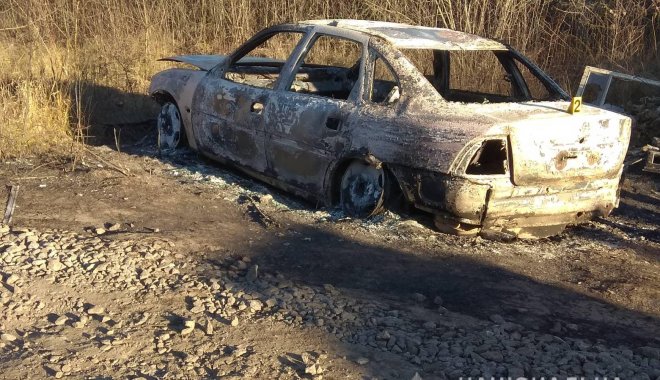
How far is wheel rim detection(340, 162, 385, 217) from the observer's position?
5859mm

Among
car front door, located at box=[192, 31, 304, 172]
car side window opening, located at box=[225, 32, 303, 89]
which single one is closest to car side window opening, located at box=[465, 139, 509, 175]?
car front door, located at box=[192, 31, 304, 172]

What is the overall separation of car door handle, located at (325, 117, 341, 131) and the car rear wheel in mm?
2277

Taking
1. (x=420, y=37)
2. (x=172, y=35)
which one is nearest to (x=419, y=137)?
(x=420, y=37)

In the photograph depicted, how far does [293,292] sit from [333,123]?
1742mm

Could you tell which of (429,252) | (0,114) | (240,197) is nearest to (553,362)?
(429,252)

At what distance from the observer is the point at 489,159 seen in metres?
5.41

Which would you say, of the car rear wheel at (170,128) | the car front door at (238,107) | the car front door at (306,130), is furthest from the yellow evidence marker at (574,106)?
the car rear wheel at (170,128)

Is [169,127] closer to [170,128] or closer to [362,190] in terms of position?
[170,128]

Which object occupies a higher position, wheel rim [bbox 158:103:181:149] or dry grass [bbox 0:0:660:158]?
dry grass [bbox 0:0:660:158]

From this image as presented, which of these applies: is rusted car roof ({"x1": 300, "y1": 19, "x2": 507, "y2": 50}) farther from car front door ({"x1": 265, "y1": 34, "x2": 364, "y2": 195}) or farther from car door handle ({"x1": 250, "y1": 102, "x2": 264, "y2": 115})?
car door handle ({"x1": 250, "y1": 102, "x2": 264, "y2": 115})

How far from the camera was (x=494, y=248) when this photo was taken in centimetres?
567

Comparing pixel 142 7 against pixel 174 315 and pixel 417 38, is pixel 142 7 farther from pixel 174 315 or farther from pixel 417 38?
pixel 174 315

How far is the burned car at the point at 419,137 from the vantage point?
534 cm

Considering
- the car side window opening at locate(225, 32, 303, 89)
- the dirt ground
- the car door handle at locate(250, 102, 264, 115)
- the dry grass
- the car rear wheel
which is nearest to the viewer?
the dirt ground
